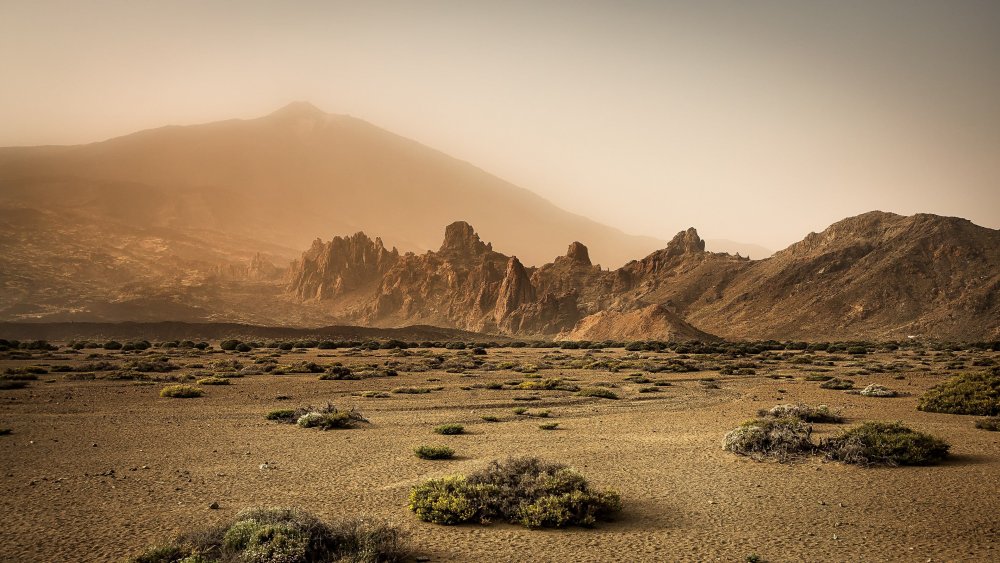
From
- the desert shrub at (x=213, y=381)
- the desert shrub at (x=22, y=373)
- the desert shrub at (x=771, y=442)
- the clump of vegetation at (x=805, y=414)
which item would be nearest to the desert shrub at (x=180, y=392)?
the desert shrub at (x=213, y=381)

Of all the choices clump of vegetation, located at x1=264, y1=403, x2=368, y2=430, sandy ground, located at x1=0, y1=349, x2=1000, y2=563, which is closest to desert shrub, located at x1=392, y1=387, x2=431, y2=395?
sandy ground, located at x1=0, y1=349, x2=1000, y2=563

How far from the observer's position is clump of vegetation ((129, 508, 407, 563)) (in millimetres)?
7367

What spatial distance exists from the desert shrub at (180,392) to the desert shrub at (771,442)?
23007 mm

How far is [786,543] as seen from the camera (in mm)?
8891

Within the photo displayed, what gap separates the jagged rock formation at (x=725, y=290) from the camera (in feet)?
287

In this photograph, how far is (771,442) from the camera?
14773 millimetres

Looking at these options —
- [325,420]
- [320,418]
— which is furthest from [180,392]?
[325,420]

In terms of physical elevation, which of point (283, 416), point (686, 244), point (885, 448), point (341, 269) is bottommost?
point (283, 416)

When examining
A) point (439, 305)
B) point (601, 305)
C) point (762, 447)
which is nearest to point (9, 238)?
point (439, 305)

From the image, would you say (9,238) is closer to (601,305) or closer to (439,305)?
(439,305)

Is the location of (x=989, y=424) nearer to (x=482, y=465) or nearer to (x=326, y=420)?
(x=482, y=465)

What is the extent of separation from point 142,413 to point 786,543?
22.0m

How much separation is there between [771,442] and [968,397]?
43.3 ft

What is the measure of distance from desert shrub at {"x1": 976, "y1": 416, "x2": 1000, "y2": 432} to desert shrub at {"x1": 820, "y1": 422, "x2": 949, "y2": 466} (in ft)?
19.0
